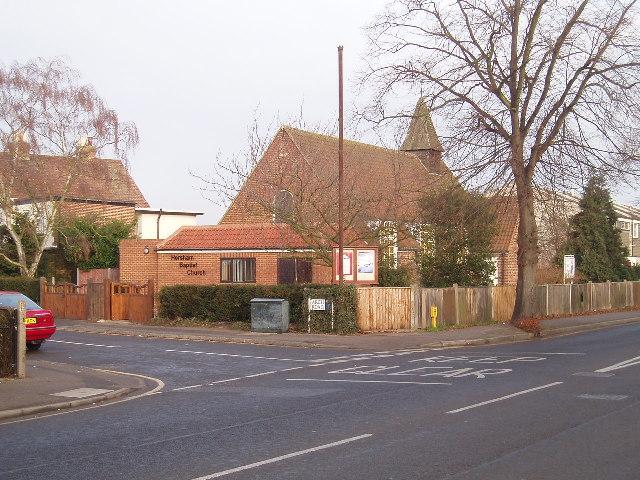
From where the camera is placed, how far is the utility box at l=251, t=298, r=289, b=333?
27172 mm

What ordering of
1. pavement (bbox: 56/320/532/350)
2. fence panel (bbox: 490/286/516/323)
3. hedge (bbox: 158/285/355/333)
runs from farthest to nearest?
fence panel (bbox: 490/286/516/323) → hedge (bbox: 158/285/355/333) → pavement (bbox: 56/320/532/350)

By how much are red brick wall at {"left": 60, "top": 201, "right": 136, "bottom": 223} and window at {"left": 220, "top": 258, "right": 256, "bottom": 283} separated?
520 inches

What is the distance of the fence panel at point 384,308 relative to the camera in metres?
27.1

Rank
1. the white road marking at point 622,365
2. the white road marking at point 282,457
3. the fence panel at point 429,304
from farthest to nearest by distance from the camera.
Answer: the fence panel at point 429,304 < the white road marking at point 622,365 < the white road marking at point 282,457

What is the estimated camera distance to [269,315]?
27.4 m

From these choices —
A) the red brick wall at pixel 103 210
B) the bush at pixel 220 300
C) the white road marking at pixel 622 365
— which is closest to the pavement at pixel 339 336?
the bush at pixel 220 300

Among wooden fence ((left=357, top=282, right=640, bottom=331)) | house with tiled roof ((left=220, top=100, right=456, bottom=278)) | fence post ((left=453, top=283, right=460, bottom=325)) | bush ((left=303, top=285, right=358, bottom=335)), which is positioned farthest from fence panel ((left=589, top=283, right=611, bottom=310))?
bush ((left=303, top=285, right=358, bottom=335))

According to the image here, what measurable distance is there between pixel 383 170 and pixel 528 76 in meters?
17.1

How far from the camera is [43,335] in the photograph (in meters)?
21.8

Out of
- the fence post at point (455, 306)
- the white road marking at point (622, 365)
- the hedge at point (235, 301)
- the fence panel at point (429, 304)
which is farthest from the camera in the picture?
the fence post at point (455, 306)

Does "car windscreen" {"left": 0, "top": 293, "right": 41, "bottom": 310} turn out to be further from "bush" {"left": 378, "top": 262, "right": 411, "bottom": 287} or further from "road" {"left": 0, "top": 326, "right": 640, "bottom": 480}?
"bush" {"left": 378, "top": 262, "right": 411, "bottom": 287}

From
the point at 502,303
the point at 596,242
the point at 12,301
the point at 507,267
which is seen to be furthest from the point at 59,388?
the point at 596,242

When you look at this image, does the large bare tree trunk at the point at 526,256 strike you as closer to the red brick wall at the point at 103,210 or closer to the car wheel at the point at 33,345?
the car wheel at the point at 33,345

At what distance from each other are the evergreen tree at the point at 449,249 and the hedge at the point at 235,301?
780 cm
